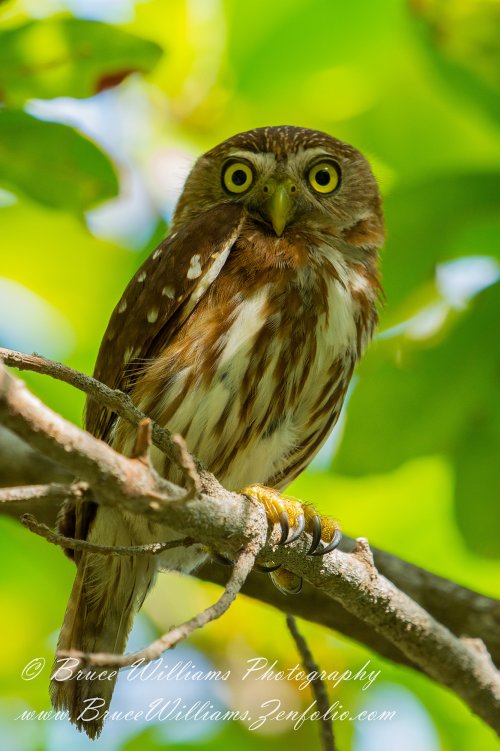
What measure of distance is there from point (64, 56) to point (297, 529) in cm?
195

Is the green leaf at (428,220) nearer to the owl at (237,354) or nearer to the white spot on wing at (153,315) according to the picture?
the owl at (237,354)

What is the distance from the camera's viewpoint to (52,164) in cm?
358

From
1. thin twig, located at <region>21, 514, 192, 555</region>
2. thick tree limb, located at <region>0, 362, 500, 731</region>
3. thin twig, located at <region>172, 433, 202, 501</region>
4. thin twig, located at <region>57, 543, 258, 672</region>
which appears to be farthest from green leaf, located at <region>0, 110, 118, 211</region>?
thin twig, located at <region>57, 543, 258, 672</region>

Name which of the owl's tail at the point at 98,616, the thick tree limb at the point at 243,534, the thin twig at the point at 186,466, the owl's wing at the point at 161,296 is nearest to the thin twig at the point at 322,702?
the thick tree limb at the point at 243,534

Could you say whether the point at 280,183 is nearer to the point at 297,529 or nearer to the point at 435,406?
the point at 435,406

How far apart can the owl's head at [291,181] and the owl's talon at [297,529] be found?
135 centimetres

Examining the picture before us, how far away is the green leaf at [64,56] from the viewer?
3.52 metres

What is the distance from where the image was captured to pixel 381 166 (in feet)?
14.9

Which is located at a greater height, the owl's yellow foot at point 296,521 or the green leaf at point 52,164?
the green leaf at point 52,164

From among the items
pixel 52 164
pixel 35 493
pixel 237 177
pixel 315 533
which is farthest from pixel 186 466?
pixel 237 177

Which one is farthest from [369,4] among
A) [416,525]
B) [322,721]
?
[322,721]

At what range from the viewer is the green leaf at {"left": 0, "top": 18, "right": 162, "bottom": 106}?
3.52 meters

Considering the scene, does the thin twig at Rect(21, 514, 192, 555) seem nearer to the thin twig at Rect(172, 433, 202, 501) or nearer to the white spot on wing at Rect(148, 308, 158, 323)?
the thin twig at Rect(172, 433, 202, 501)

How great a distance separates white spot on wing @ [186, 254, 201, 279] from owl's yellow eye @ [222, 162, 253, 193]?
73 cm
